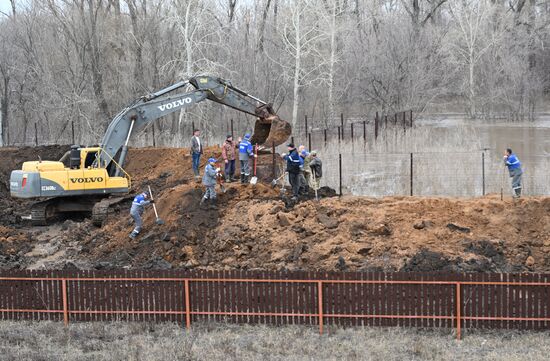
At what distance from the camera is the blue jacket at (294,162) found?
20.2 meters

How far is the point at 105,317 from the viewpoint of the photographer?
14.5 metres

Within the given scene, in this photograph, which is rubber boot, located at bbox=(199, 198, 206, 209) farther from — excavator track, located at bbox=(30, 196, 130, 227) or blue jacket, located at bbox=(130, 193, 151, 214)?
excavator track, located at bbox=(30, 196, 130, 227)

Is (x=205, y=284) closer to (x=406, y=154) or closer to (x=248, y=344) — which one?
(x=248, y=344)

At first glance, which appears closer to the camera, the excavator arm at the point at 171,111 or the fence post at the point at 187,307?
the fence post at the point at 187,307

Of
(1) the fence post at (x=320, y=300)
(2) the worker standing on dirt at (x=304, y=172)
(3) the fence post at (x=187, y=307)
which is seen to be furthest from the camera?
(2) the worker standing on dirt at (x=304, y=172)

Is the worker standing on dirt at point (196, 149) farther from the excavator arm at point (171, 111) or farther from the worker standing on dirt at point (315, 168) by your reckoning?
the worker standing on dirt at point (315, 168)

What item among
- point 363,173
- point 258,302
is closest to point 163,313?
point 258,302

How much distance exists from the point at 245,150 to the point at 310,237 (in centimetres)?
453

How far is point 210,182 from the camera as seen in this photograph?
65.8 feet

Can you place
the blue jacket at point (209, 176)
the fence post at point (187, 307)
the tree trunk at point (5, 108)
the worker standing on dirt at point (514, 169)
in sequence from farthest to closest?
the tree trunk at point (5, 108), the worker standing on dirt at point (514, 169), the blue jacket at point (209, 176), the fence post at point (187, 307)

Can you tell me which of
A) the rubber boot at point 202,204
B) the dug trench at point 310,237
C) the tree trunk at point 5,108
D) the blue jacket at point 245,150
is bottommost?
the dug trench at point 310,237

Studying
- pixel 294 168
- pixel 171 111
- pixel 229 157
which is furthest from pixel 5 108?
pixel 294 168

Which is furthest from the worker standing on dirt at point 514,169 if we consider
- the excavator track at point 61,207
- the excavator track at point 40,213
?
the excavator track at point 40,213

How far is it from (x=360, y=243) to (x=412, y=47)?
3502cm
